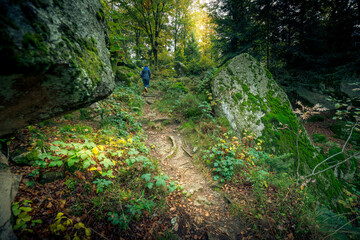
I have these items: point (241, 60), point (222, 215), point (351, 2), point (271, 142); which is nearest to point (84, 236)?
point (222, 215)

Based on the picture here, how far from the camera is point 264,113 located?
5320mm

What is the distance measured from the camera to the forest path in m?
2.41

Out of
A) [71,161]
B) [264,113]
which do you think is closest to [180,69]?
[264,113]

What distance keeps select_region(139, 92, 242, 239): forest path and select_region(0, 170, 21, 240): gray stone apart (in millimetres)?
2149

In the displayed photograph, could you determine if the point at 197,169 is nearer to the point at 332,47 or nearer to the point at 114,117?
the point at 114,117

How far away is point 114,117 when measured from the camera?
4742 millimetres

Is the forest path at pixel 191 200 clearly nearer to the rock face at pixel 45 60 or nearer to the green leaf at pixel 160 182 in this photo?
the green leaf at pixel 160 182

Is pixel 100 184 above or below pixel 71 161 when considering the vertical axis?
below

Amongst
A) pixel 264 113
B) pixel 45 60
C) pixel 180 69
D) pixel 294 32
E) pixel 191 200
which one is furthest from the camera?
pixel 180 69

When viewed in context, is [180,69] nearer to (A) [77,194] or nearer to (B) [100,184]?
(B) [100,184]

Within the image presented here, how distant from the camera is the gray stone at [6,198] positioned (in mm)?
1286

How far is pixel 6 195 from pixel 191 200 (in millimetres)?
2940

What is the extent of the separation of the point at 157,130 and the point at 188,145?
1.55m

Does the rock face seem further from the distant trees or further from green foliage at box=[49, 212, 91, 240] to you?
the distant trees
